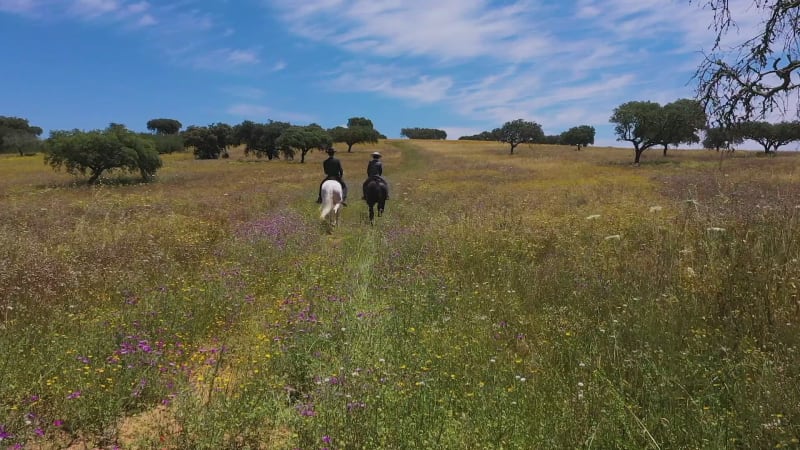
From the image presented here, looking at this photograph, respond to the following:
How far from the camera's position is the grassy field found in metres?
3.40

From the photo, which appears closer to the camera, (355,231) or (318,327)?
(318,327)

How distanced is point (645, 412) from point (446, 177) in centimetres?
3296

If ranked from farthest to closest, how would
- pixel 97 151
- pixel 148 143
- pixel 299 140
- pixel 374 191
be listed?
pixel 299 140 → pixel 148 143 → pixel 97 151 → pixel 374 191

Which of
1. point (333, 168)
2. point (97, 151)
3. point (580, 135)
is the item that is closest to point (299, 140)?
point (97, 151)

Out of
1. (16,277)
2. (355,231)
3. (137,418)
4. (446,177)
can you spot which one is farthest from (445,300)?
(446,177)

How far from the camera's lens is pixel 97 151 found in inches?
1516

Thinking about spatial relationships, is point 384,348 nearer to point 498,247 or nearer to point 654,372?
point 654,372

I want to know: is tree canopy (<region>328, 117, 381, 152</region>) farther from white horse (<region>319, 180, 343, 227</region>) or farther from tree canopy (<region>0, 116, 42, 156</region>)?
white horse (<region>319, 180, 343, 227</region>)

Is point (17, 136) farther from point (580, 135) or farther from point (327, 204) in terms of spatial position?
point (580, 135)

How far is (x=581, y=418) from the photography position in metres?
3.43

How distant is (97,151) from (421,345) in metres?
43.0

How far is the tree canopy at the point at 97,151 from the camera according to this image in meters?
37.8

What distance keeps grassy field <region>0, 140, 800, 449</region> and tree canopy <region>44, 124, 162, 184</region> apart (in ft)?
114

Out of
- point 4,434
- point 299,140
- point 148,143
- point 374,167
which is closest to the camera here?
point 4,434
